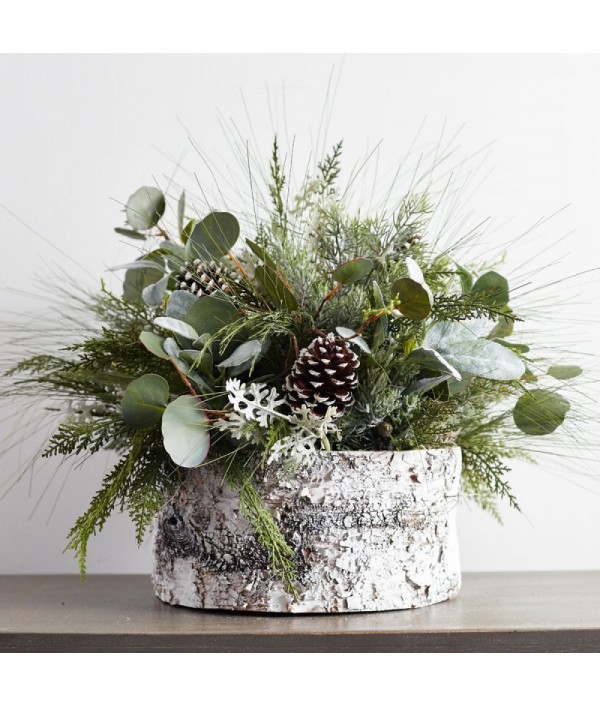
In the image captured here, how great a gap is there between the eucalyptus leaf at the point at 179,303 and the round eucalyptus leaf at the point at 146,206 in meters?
0.13

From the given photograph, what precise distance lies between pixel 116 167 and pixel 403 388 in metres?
0.51

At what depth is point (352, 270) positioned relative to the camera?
2.16 feet

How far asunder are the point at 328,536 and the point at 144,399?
181mm

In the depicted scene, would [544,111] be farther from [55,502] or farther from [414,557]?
[55,502]

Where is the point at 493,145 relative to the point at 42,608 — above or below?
above

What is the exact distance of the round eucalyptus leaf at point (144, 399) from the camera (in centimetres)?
65

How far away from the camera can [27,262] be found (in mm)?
1011

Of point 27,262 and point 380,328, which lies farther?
point 27,262

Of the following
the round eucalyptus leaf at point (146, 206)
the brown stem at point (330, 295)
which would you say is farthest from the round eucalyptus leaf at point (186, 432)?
the round eucalyptus leaf at point (146, 206)

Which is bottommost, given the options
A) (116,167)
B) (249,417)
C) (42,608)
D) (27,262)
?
(42,608)

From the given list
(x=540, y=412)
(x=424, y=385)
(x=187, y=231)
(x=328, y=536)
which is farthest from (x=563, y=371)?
(x=187, y=231)

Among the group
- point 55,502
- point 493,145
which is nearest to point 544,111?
point 493,145

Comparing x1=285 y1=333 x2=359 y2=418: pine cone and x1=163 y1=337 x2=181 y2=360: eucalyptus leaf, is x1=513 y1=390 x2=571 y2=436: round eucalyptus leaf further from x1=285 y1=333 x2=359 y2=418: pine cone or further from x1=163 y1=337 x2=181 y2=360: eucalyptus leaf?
x1=163 y1=337 x2=181 y2=360: eucalyptus leaf

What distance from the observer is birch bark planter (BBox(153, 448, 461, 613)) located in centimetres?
67
